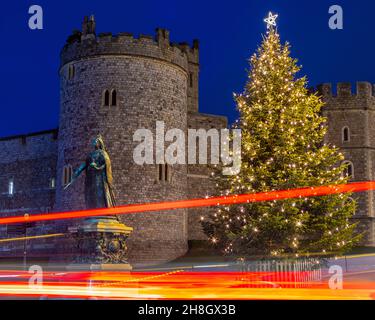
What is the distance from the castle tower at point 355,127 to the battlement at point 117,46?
34.7 feet

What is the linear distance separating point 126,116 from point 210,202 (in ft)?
29.3

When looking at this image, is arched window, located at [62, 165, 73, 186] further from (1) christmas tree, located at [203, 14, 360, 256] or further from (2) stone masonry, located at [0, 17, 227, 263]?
(1) christmas tree, located at [203, 14, 360, 256]

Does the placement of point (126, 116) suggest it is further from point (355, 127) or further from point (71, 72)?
point (355, 127)

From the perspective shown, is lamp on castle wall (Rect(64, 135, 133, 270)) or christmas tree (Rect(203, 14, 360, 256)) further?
christmas tree (Rect(203, 14, 360, 256))

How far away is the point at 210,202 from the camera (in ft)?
68.0

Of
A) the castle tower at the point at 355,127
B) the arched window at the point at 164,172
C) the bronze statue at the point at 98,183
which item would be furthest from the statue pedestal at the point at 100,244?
the castle tower at the point at 355,127

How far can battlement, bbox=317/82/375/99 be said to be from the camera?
1435 inches

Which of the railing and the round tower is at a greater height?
the round tower

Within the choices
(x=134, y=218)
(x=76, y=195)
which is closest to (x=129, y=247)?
(x=134, y=218)

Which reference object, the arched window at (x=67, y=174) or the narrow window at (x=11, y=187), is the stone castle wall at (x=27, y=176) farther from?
the arched window at (x=67, y=174)

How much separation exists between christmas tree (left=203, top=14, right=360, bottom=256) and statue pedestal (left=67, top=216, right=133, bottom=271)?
5.10 meters

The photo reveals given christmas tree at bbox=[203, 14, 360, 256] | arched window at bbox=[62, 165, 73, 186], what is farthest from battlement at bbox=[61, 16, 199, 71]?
christmas tree at bbox=[203, 14, 360, 256]

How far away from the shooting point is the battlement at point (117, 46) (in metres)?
28.8

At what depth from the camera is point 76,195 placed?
28.5 m
